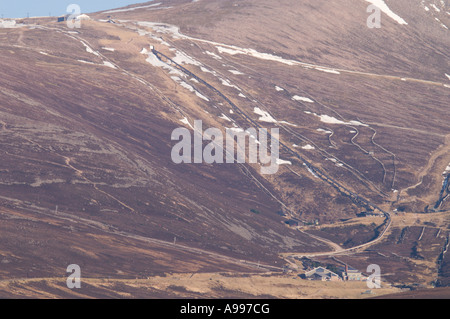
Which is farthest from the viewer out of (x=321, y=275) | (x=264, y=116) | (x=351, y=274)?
(x=264, y=116)

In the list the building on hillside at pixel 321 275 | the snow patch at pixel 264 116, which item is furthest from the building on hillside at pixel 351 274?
the snow patch at pixel 264 116

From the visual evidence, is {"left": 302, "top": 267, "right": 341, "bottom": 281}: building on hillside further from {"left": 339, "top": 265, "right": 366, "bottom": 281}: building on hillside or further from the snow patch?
the snow patch

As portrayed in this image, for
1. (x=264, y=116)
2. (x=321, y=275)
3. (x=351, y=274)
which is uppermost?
(x=264, y=116)

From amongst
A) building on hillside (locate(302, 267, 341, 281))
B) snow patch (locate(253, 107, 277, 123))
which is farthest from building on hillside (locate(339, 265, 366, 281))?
snow patch (locate(253, 107, 277, 123))

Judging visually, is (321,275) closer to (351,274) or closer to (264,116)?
(351,274)

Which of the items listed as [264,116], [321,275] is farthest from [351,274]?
[264,116]

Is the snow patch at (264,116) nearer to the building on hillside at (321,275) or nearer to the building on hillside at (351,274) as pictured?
the building on hillside at (351,274)

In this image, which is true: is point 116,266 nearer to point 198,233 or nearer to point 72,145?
point 198,233
